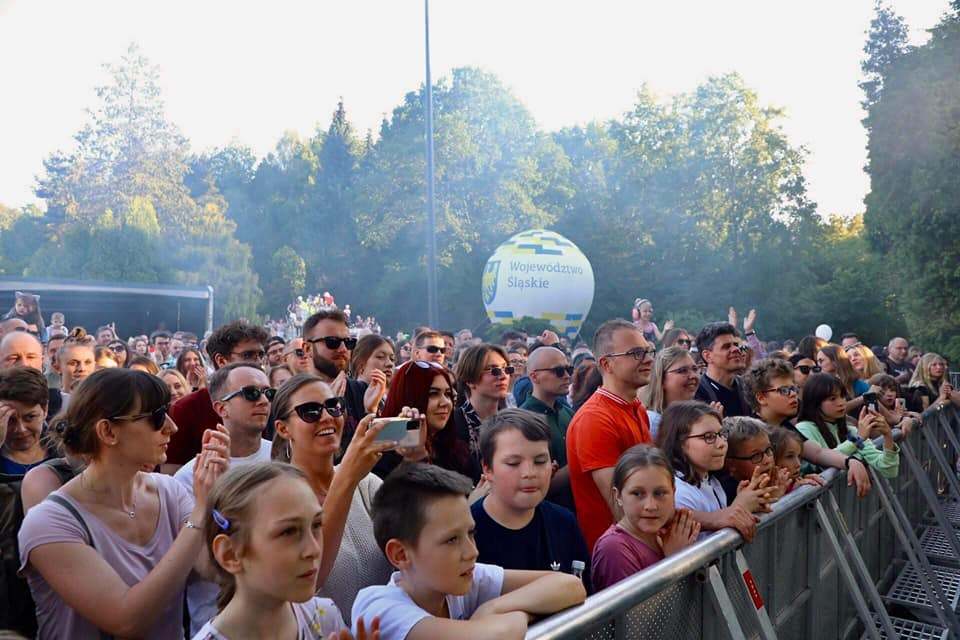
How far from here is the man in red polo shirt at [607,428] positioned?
158 inches

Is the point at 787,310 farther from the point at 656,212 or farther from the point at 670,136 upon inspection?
the point at 670,136

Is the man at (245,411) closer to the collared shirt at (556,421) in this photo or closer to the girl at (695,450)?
the collared shirt at (556,421)

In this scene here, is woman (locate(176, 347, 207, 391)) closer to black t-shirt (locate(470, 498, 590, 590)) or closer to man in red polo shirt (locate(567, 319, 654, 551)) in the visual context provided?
man in red polo shirt (locate(567, 319, 654, 551))

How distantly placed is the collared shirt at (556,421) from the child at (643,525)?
135 centimetres

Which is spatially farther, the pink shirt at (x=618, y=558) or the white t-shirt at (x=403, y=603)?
the pink shirt at (x=618, y=558)

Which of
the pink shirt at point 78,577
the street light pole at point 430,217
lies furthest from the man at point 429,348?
the street light pole at point 430,217

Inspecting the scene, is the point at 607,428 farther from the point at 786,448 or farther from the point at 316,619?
the point at 316,619

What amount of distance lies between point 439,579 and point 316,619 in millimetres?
344

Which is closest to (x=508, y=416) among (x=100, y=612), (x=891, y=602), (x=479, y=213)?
(x=100, y=612)

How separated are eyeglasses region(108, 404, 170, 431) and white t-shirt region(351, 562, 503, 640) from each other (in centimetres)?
89

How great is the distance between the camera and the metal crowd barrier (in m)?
2.63

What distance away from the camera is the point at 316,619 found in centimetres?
238

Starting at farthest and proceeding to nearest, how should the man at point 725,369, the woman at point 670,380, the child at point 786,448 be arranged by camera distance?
the man at point 725,369, the woman at point 670,380, the child at point 786,448

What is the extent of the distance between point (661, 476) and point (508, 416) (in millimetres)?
636
